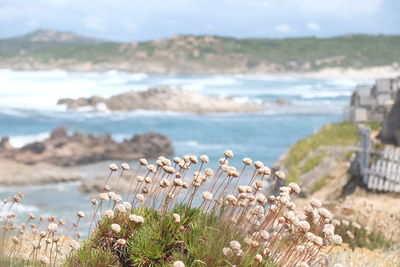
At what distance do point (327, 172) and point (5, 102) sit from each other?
59344 mm

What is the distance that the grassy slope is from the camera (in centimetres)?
14262

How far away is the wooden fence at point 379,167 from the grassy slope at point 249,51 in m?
117

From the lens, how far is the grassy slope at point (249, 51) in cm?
14262

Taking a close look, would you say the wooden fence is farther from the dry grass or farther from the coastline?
the coastline

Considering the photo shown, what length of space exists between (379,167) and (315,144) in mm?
7753

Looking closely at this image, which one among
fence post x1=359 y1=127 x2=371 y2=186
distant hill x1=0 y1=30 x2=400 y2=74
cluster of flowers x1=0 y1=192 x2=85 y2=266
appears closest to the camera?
cluster of flowers x1=0 y1=192 x2=85 y2=266

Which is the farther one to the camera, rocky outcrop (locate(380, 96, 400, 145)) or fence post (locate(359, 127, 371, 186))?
rocky outcrop (locate(380, 96, 400, 145))

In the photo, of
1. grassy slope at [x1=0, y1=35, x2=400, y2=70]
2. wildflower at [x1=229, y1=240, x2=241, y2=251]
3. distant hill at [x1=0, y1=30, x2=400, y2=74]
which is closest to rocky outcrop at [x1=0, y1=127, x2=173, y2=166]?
wildflower at [x1=229, y1=240, x2=241, y2=251]

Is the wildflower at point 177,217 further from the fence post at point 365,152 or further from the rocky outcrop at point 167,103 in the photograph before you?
the rocky outcrop at point 167,103

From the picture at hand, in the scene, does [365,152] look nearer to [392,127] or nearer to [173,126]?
[392,127]

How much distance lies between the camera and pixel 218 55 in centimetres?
16038

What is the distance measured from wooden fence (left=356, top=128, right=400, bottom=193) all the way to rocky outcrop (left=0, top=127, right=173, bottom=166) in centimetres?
1530

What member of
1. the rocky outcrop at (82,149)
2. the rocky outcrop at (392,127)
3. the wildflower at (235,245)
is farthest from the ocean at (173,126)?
the wildflower at (235,245)

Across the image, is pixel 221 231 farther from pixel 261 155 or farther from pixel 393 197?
pixel 261 155
